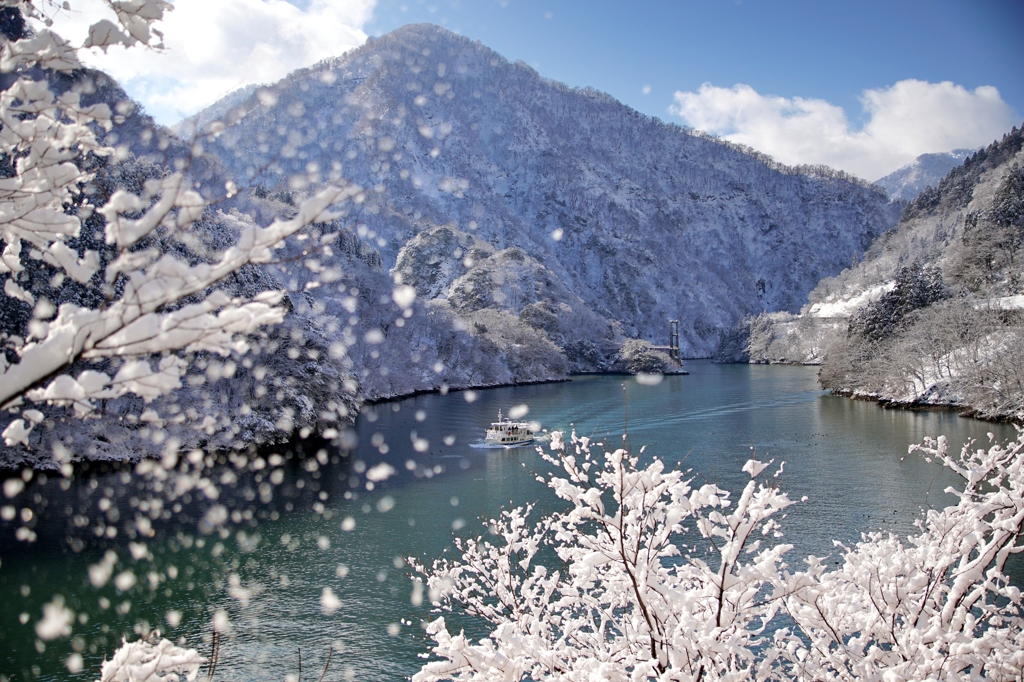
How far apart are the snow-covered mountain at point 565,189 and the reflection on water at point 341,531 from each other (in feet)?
320

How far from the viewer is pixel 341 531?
20250mm

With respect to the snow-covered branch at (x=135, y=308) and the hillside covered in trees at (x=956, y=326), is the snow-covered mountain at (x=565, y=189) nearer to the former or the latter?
the hillside covered in trees at (x=956, y=326)

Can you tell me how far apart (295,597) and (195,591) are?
274cm

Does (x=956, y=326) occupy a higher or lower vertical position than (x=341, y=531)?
higher

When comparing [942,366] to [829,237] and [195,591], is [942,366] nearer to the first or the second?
[195,591]

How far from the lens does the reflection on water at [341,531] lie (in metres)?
13.3

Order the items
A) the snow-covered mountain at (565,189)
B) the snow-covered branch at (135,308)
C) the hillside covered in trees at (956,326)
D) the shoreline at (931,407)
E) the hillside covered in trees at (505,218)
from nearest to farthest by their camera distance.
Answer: the snow-covered branch at (135,308)
the shoreline at (931,407)
the hillside covered in trees at (956,326)
the hillside covered in trees at (505,218)
the snow-covered mountain at (565,189)

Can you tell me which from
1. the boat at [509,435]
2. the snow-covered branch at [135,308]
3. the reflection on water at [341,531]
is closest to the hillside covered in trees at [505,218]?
the boat at [509,435]

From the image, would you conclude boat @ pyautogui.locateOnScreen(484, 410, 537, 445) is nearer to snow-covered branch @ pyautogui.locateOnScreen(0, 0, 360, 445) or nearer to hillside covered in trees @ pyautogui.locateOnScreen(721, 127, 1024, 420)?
hillside covered in trees @ pyautogui.locateOnScreen(721, 127, 1024, 420)

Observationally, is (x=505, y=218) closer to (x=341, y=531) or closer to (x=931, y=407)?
(x=931, y=407)

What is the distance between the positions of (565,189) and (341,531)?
522 feet

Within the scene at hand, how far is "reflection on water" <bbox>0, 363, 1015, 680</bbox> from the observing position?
13273mm

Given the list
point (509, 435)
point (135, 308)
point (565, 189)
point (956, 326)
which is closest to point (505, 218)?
point (565, 189)

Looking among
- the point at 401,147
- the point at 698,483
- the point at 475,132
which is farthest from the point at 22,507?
the point at 475,132
